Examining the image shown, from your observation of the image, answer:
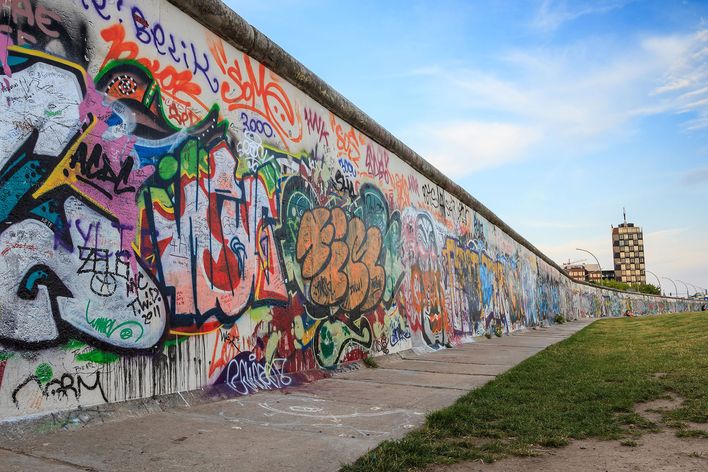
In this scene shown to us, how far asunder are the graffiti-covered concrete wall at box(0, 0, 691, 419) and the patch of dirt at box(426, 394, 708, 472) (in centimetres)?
233

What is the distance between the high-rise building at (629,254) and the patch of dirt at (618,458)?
180 metres

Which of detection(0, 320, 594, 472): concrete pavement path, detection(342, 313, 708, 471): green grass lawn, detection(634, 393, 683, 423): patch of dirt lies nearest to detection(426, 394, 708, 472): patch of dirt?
detection(342, 313, 708, 471): green grass lawn

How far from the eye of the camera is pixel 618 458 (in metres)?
2.91

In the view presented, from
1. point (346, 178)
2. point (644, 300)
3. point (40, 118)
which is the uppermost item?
point (346, 178)

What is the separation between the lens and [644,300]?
186 ft

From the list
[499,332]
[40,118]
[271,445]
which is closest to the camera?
[271,445]

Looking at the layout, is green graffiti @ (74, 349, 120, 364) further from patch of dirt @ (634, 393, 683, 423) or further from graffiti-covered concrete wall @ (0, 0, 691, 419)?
patch of dirt @ (634, 393, 683, 423)

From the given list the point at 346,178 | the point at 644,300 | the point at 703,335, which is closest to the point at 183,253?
the point at 346,178

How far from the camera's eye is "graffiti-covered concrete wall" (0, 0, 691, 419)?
302cm

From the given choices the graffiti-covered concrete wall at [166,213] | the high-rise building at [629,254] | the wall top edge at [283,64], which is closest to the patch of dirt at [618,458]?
the graffiti-covered concrete wall at [166,213]

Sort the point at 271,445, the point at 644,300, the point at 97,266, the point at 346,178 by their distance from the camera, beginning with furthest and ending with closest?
the point at 644,300 < the point at 346,178 < the point at 97,266 < the point at 271,445

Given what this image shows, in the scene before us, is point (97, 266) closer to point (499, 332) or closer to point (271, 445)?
point (271, 445)

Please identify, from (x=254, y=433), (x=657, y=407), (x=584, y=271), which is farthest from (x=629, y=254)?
(x=254, y=433)

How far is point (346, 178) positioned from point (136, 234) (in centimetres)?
390
